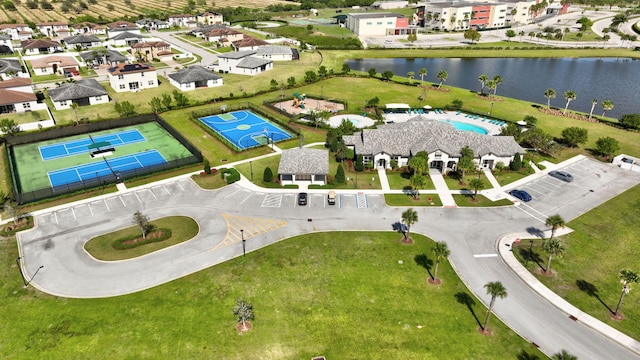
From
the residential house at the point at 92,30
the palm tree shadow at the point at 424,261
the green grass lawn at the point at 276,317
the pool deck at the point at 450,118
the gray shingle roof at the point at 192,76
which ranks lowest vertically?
the green grass lawn at the point at 276,317

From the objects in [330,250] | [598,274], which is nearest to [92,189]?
[330,250]

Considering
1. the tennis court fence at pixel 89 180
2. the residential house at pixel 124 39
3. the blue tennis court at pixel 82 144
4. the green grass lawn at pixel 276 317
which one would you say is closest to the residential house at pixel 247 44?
the residential house at pixel 124 39

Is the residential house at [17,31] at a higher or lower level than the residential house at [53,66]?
higher

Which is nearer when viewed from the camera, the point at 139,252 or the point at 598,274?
the point at 598,274

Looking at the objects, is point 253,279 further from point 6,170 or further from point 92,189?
point 6,170

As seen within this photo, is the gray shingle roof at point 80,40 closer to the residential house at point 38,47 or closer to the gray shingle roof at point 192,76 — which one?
the residential house at point 38,47

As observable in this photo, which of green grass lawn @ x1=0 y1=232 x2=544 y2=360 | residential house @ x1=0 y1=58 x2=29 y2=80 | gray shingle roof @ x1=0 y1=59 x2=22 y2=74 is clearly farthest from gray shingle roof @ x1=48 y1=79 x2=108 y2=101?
green grass lawn @ x1=0 y1=232 x2=544 y2=360
